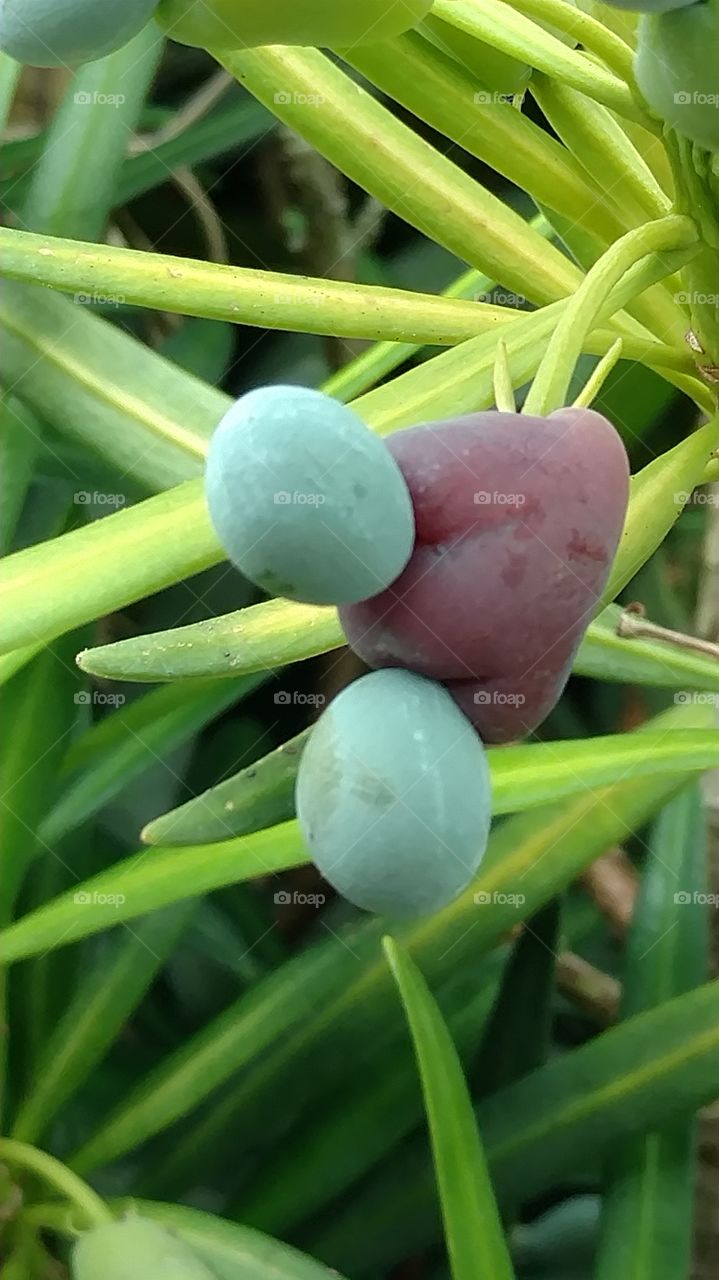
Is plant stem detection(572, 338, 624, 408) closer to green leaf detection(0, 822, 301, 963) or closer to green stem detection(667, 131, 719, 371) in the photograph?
green stem detection(667, 131, 719, 371)

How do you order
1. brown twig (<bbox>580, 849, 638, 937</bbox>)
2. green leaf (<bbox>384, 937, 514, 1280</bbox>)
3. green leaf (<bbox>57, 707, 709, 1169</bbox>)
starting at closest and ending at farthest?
green leaf (<bbox>384, 937, 514, 1280</bbox>), green leaf (<bbox>57, 707, 709, 1169</bbox>), brown twig (<bbox>580, 849, 638, 937</bbox>)

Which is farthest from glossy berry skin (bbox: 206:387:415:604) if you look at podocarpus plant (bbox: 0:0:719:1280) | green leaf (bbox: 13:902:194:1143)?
green leaf (bbox: 13:902:194:1143)

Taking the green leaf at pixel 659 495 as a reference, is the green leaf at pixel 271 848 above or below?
below

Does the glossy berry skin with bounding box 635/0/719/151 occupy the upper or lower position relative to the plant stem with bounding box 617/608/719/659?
upper

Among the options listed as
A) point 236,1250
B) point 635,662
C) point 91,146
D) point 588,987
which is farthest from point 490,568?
point 588,987

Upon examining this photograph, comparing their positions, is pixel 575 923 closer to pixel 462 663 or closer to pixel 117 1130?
pixel 117 1130

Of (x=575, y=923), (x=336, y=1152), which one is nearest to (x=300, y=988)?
(x=336, y=1152)

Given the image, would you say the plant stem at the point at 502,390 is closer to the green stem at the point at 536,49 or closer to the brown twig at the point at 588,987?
the green stem at the point at 536,49

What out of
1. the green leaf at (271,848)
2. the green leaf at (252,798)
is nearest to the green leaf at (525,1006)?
the green leaf at (271,848)
